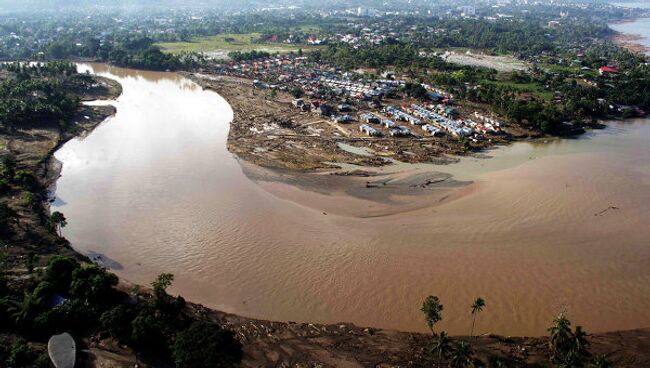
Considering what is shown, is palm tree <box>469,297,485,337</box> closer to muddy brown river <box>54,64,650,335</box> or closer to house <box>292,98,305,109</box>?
muddy brown river <box>54,64,650,335</box>

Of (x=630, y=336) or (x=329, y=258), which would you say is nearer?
(x=630, y=336)

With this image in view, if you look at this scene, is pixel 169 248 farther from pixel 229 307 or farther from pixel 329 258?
pixel 329 258

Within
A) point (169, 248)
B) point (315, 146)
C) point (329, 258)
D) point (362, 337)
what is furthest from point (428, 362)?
point (315, 146)

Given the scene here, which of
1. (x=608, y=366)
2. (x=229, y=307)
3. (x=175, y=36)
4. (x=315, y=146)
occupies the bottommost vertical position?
(x=229, y=307)

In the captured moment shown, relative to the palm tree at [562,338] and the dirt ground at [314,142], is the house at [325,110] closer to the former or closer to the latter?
the dirt ground at [314,142]

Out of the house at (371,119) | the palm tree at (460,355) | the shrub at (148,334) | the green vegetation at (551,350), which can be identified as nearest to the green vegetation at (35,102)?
the house at (371,119)

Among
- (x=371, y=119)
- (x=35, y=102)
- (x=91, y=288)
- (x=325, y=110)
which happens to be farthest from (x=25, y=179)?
(x=371, y=119)

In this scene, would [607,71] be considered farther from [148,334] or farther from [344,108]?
[148,334]
